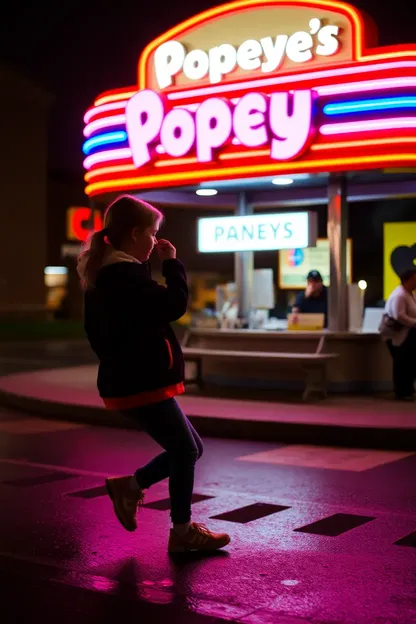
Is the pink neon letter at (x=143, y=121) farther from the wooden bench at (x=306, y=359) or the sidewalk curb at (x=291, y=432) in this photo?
the sidewalk curb at (x=291, y=432)

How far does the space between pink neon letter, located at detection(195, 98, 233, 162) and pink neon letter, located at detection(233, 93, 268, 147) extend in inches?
7.9

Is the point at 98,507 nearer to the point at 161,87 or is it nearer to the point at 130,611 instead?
the point at 130,611

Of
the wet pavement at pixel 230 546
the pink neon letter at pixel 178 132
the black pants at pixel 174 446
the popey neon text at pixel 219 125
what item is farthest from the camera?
the pink neon letter at pixel 178 132

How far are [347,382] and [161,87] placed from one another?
209 inches

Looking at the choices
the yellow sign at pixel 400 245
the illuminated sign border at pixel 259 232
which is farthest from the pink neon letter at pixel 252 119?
the yellow sign at pixel 400 245

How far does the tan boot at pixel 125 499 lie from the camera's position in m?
5.74

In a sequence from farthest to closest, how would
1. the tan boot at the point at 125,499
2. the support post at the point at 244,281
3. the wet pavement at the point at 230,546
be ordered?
the support post at the point at 244,281, the tan boot at the point at 125,499, the wet pavement at the point at 230,546

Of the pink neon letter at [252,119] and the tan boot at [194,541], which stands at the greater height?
the pink neon letter at [252,119]

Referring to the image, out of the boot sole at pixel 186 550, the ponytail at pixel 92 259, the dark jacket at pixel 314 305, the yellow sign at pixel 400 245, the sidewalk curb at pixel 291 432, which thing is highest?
the yellow sign at pixel 400 245

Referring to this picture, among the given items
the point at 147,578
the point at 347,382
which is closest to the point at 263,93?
the point at 347,382

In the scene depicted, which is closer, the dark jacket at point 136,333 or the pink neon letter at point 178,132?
the dark jacket at point 136,333

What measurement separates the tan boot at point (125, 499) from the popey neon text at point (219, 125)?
823 centimetres

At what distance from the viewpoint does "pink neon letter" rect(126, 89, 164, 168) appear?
14.2m

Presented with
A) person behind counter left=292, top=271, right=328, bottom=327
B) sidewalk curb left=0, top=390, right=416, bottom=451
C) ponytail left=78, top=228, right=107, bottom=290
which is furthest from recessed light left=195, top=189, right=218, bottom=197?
ponytail left=78, top=228, right=107, bottom=290
